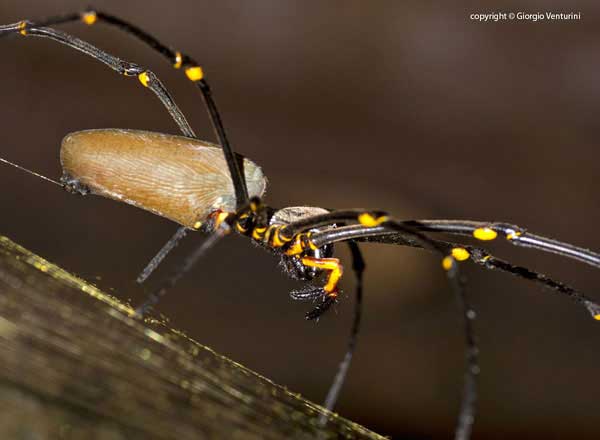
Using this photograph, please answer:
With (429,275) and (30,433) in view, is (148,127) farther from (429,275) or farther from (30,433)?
(30,433)

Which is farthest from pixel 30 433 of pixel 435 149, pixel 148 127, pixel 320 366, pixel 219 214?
pixel 435 149

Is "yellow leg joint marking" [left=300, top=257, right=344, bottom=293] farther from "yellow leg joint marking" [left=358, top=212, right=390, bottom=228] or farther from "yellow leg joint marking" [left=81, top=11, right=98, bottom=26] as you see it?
"yellow leg joint marking" [left=81, top=11, right=98, bottom=26]

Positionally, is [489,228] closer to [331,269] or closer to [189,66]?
[331,269]

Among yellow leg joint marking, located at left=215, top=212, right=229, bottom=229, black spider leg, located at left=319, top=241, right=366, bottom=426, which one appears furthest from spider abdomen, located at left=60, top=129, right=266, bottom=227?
black spider leg, located at left=319, top=241, right=366, bottom=426

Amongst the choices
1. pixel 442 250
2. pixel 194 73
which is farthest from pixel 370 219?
pixel 194 73

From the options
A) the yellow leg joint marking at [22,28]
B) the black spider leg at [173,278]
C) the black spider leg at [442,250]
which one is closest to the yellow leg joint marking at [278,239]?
the black spider leg at [442,250]
